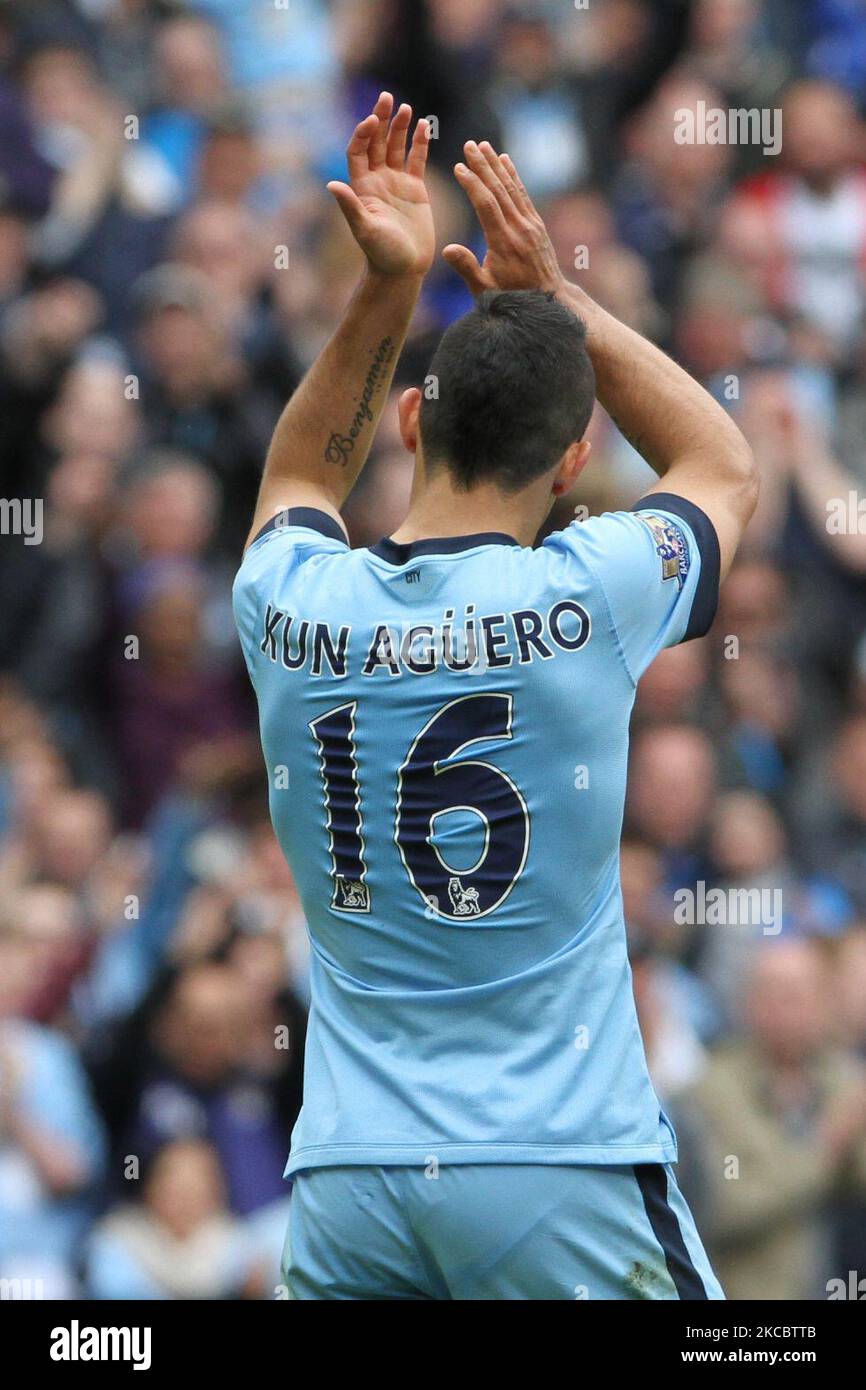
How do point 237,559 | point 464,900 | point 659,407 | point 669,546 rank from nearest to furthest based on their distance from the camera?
point 464,900 → point 669,546 → point 659,407 → point 237,559

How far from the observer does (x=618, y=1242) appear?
2.78 meters

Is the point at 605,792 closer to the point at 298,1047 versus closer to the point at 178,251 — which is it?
the point at 298,1047

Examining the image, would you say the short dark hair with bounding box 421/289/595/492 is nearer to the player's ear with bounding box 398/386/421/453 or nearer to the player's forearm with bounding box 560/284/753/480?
the player's ear with bounding box 398/386/421/453

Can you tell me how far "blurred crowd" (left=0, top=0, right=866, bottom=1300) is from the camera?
6.42 metres

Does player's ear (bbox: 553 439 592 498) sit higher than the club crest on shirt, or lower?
higher

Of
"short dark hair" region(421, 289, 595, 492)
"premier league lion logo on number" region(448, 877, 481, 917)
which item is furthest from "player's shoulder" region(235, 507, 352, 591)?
"premier league lion logo on number" region(448, 877, 481, 917)

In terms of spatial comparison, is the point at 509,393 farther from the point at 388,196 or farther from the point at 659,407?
the point at 388,196

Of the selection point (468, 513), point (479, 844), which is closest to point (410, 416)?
point (468, 513)

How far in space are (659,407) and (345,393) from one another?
1.63 ft

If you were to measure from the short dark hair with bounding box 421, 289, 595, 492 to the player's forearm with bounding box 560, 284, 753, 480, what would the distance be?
0.28 m

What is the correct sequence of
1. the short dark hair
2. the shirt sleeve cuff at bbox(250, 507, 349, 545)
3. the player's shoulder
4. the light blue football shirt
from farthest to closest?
the shirt sleeve cuff at bbox(250, 507, 349, 545) < the player's shoulder < the short dark hair < the light blue football shirt

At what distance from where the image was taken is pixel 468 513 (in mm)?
2895

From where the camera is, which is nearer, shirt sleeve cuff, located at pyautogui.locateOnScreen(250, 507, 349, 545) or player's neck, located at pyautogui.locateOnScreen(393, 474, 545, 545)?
player's neck, located at pyautogui.locateOnScreen(393, 474, 545, 545)
